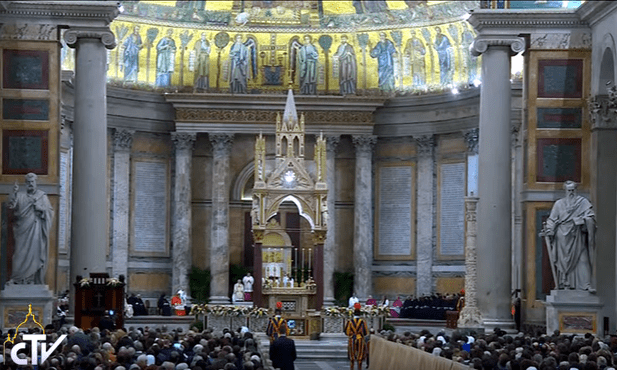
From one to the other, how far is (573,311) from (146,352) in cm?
Result: 1546

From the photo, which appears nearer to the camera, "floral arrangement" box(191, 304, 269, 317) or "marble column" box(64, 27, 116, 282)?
"marble column" box(64, 27, 116, 282)

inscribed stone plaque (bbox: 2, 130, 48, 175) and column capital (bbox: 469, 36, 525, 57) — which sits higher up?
column capital (bbox: 469, 36, 525, 57)

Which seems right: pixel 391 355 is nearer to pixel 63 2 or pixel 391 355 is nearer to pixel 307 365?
pixel 307 365

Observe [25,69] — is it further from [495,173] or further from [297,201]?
[495,173]

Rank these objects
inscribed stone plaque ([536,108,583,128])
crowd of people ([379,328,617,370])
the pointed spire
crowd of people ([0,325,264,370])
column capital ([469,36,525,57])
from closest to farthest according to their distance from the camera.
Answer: crowd of people ([0,325,264,370])
crowd of people ([379,328,617,370])
inscribed stone plaque ([536,108,583,128])
column capital ([469,36,525,57])
the pointed spire

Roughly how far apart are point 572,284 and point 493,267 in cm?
355

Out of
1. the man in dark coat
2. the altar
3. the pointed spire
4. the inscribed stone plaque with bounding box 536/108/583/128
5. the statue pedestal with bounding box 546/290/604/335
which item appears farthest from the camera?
the pointed spire

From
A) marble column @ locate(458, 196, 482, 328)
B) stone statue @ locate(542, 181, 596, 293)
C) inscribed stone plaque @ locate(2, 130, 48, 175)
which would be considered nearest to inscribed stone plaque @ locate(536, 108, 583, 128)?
stone statue @ locate(542, 181, 596, 293)

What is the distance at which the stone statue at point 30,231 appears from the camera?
35250 mm

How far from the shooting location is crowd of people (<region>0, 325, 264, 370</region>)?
67.7 ft

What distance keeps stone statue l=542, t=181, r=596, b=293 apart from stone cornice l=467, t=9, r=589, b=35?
18.0ft

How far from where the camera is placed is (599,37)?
125ft

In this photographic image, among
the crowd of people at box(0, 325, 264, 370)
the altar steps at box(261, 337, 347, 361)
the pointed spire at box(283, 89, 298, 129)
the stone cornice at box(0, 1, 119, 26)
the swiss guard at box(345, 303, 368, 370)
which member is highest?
the stone cornice at box(0, 1, 119, 26)

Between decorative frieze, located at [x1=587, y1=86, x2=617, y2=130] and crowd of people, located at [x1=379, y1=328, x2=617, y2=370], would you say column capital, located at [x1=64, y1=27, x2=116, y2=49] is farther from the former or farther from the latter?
decorative frieze, located at [x1=587, y1=86, x2=617, y2=130]
